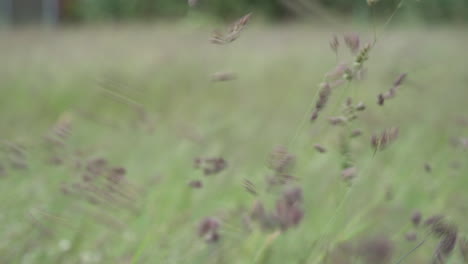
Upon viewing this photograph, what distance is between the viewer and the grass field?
41.1 inches

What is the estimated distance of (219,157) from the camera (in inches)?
38.1

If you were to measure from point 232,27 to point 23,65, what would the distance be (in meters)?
4.20

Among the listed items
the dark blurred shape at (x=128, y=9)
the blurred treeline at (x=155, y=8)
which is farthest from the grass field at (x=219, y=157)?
the blurred treeline at (x=155, y=8)

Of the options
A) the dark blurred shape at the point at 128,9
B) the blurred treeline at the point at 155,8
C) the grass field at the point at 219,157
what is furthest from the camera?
the blurred treeline at the point at 155,8

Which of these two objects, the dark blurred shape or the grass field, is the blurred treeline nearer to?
the dark blurred shape

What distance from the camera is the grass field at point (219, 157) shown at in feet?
3.43

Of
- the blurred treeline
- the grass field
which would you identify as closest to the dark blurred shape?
the blurred treeline

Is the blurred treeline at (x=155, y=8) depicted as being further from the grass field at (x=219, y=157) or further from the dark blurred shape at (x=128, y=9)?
the grass field at (x=219, y=157)

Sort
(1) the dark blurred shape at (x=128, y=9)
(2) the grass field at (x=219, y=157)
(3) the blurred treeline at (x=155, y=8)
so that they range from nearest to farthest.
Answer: (2) the grass field at (x=219, y=157)
(1) the dark blurred shape at (x=128, y=9)
(3) the blurred treeline at (x=155, y=8)

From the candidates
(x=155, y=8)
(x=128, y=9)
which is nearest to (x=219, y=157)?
(x=128, y=9)

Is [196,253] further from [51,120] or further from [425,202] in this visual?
[51,120]

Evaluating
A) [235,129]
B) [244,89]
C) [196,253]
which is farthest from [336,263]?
[244,89]

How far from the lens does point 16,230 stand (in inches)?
A: 52.9

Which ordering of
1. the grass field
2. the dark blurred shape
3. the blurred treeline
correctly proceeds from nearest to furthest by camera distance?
the grass field, the dark blurred shape, the blurred treeline
